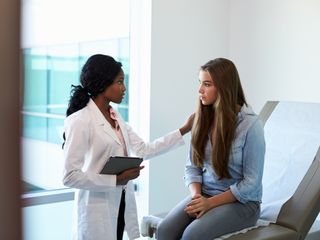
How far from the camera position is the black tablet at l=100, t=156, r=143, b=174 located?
6.05 feet

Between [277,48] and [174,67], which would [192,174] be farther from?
[277,48]

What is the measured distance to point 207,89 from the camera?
2.05 meters

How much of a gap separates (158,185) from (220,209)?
1.22 meters

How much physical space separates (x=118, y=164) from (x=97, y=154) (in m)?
0.11

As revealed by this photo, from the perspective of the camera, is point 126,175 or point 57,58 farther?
point 57,58

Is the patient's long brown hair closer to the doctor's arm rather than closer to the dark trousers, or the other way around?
the doctor's arm

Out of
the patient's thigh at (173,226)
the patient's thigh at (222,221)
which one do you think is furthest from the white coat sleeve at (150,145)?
the patient's thigh at (222,221)

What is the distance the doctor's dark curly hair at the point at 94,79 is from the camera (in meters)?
1.93

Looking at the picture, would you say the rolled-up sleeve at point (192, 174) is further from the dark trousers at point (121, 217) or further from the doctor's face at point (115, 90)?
the doctor's face at point (115, 90)

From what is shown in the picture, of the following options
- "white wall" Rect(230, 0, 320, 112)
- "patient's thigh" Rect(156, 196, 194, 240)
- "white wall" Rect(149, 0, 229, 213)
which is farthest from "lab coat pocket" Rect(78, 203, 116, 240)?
"white wall" Rect(230, 0, 320, 112)

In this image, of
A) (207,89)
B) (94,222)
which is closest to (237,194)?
(207,89)

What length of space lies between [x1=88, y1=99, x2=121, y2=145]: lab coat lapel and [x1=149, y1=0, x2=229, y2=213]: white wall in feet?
3.64

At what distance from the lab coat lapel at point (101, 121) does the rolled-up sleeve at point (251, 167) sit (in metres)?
0.59

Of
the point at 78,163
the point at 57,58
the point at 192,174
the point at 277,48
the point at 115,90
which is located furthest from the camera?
the point at 277,48
